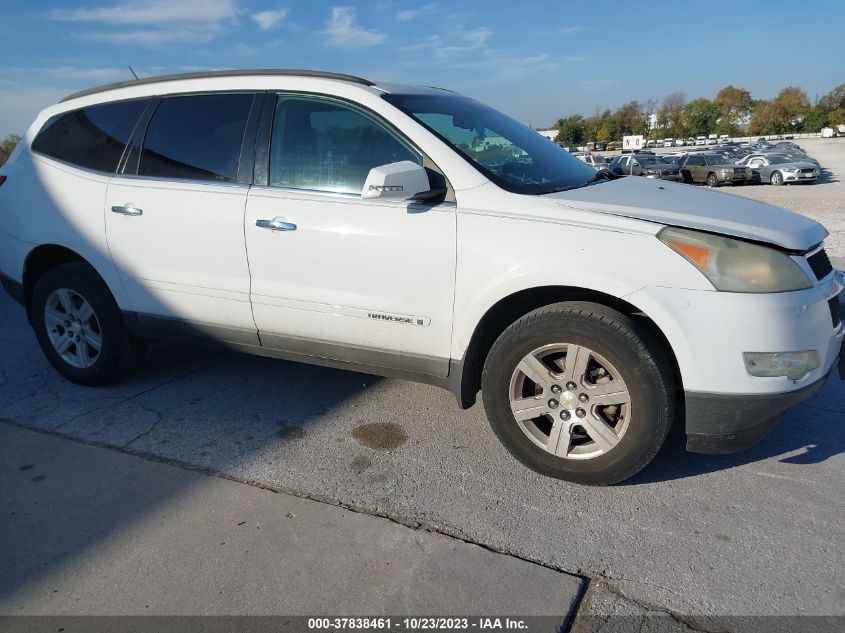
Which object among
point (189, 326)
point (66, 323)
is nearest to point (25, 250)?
point (66, 323)

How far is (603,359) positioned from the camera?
110 inches

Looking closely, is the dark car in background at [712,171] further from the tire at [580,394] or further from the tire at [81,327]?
the tire at [81,327]

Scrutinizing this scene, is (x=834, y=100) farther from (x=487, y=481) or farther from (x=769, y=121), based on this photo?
(x=487, y=481)

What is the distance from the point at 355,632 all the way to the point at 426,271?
61.2 inches

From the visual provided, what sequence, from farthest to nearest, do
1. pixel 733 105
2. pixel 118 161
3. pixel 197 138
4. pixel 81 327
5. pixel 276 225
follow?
pixel 733 105 → pixel 81 327 → pixel 118 161 → pixel 197 138 → pixel 276 225

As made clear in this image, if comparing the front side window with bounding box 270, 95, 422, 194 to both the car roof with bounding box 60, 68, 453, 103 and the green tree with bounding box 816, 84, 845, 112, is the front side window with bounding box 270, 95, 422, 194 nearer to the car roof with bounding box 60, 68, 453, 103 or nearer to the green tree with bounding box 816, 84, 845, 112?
the car roof with bounding box 60, 68, 453, 103

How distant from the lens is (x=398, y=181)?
287 cm

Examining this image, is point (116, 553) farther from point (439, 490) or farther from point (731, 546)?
point (731, 546)

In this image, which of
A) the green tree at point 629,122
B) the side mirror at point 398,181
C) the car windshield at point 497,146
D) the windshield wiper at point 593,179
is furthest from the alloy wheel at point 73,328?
the green tree at point 629,122

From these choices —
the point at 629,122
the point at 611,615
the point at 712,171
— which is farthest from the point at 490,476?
the point at 629,122

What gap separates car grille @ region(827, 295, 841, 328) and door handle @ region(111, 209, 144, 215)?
11.5 ft

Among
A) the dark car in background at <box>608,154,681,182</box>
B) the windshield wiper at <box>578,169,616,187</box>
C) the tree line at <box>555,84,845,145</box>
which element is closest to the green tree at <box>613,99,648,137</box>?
the tree line at <box>555,84,845,145</box>

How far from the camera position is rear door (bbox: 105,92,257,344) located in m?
3.54

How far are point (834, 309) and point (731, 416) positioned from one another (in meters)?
0.72
